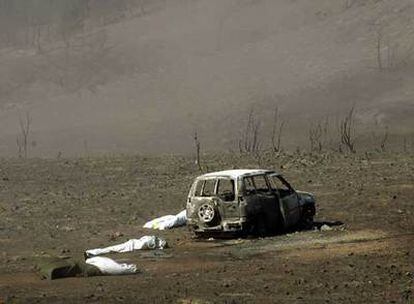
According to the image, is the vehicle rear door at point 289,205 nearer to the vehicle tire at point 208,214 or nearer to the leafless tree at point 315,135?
the vehicle tire at point 208,214

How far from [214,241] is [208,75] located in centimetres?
6571

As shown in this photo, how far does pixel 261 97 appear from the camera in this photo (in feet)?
231

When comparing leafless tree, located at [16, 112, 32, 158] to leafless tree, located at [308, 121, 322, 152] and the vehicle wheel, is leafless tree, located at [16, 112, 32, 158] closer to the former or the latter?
leafless tree, located at [308, 121, 322, 152]

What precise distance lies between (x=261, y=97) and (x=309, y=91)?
3.92m

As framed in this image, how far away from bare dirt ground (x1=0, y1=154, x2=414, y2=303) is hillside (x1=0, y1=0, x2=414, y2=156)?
1998cm

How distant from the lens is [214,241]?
61.9 ft

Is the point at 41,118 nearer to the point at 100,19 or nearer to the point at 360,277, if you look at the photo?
the point at 100,19

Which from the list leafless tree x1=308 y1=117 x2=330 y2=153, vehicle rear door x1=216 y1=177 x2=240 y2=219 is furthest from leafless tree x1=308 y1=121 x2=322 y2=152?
vehicle rear door x1=216 y1=177 x2=240 y2=219

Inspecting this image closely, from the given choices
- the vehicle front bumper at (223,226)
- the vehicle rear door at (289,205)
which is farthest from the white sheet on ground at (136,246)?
the vehicle rear door at (289,205)

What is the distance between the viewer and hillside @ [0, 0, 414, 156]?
204ft

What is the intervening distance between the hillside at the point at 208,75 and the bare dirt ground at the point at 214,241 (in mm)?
19980

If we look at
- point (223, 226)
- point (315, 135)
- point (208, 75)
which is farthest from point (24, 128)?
point (223, 226)

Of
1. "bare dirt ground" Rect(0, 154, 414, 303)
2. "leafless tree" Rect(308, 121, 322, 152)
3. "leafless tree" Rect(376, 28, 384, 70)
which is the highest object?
"leafless tree" Rect(376, 28, 384, 70)

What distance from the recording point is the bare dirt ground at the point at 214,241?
1293 cm
